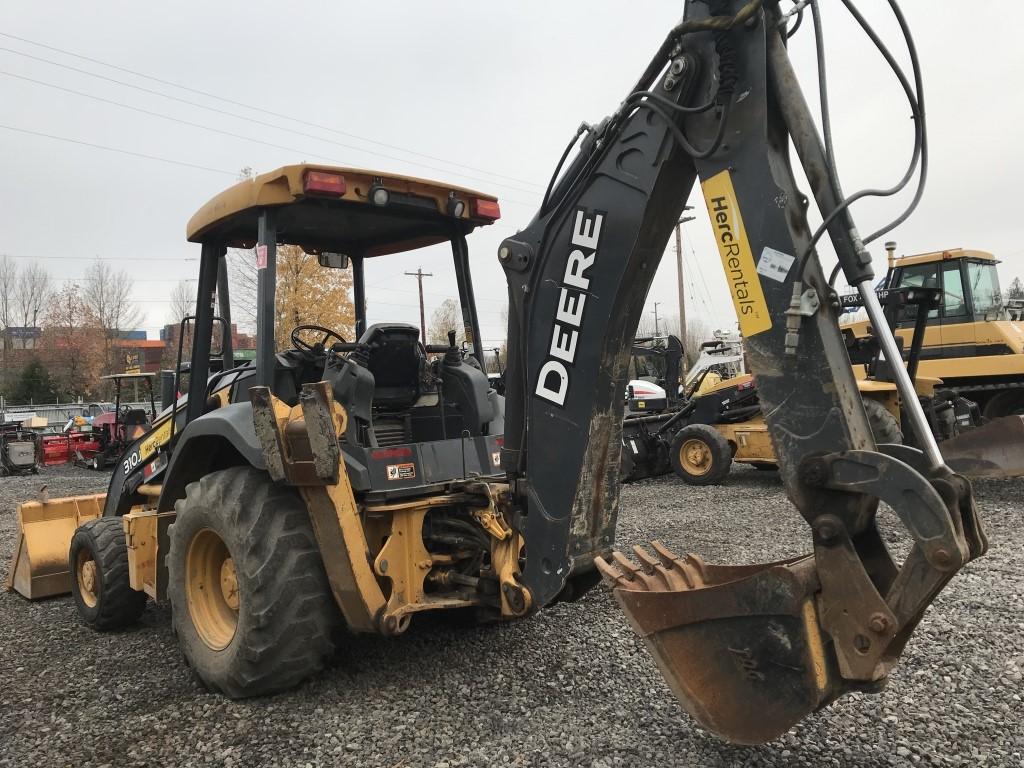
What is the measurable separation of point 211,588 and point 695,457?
808 cm

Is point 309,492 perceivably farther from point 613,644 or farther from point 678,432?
point 678,432

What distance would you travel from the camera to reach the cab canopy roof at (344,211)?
3768 millimetres

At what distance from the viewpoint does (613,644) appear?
4141 mm

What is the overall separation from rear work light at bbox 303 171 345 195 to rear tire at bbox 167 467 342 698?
1.38 m

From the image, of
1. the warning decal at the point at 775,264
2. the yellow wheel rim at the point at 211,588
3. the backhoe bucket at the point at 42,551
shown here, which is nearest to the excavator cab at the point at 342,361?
the yellow wheel rim at the point at 211,588

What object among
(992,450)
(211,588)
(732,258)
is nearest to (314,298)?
(211,588)

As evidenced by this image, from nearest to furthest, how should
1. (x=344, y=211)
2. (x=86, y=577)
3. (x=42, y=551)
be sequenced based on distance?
(x=344, y=211), (x=86, y=577), (x=42, y=551)

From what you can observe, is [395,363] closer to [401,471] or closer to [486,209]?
[401,471]

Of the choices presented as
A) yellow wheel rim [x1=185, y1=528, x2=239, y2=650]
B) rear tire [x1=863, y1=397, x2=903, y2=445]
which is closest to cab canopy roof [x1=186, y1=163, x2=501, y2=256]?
yellow wheel rim [x1=185, y1=528, x2=239, y2=650]

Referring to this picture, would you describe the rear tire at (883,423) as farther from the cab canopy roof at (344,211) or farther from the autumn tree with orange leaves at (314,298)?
the autumn tree with orange leaves at (314,298)

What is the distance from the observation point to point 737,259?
2559 mm

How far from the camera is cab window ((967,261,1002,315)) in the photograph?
1148 cm

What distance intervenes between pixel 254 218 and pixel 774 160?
266cm

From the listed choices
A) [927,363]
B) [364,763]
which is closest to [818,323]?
[364,763]
